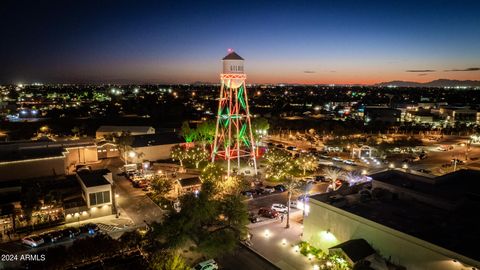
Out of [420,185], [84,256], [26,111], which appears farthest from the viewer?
[26,111]

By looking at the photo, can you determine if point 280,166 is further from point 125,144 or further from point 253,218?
point 125,144

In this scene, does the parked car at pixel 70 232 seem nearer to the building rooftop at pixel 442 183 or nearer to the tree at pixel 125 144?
the tree at pixel 125 144

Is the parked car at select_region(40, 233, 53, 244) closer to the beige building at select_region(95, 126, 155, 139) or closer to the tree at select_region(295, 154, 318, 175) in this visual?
the tree at select_region(295, 154, 318, 175)

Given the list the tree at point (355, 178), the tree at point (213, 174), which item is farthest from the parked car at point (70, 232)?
the tree at point (355, 178)

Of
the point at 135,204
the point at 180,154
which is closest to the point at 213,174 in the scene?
the point at 135,204

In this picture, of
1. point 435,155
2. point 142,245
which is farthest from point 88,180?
point 435,155

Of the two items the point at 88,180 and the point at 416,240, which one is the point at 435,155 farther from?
the point at 88,180

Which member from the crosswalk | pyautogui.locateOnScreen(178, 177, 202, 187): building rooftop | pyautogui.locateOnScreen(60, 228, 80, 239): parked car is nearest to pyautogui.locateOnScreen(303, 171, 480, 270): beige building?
pyautogui.locateOnScreen(178, 177, 202, 187): building rooftop
